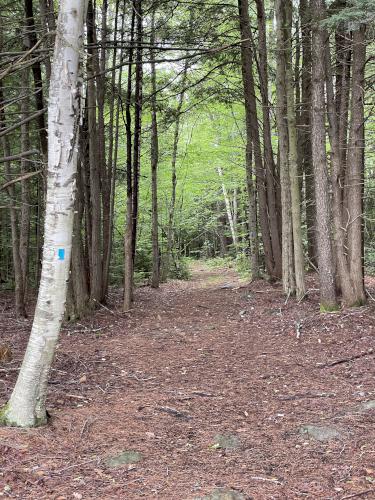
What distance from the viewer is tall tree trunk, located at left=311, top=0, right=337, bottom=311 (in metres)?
8.45

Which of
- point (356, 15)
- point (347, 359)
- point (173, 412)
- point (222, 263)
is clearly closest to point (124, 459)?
point (173, 412)

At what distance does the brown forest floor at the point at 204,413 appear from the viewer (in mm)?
3193

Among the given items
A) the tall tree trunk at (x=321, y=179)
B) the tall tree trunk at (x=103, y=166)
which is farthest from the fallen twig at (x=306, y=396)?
the tall tree trunk at (x=103, y=166)

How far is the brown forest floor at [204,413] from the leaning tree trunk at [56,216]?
0.31 metres

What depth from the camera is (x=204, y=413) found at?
15.0 feet

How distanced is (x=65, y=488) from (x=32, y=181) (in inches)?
410

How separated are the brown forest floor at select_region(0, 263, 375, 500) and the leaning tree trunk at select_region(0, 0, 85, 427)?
313mm

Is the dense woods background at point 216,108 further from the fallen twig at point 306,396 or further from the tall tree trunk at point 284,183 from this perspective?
the fallen twig at point 306,396

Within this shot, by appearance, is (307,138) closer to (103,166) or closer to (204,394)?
(103,166)

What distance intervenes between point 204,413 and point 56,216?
94.5 inches

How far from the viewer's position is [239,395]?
5102 millimetres

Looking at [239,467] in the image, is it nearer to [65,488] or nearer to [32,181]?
[65,488]

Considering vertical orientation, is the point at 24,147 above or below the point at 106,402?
above

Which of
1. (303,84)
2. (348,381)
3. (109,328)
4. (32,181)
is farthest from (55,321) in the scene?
(303,84)
